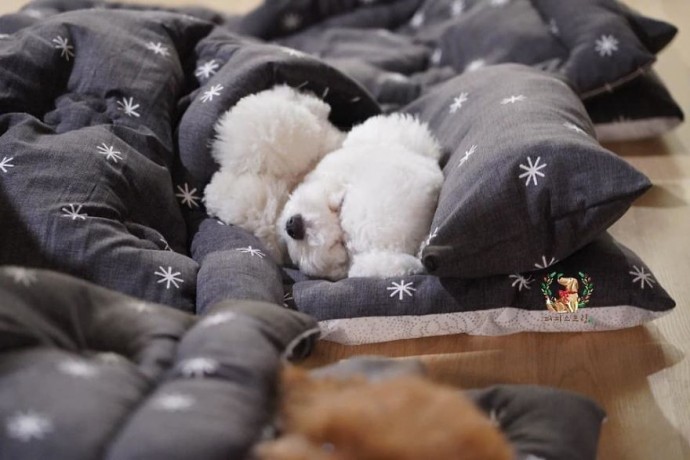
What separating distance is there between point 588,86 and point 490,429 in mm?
1088

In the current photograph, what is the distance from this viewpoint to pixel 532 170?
43.0 inches

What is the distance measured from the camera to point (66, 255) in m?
1.09

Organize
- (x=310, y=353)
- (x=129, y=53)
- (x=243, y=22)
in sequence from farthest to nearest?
(x=243, y=22) < (x=129, y=53) < (x=310, y=353)

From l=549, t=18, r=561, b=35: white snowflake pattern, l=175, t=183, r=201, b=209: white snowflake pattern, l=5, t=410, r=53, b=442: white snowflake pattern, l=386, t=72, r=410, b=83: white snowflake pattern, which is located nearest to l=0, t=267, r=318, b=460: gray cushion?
l=5, t=410, r=53, b=442: white snowflake pattern

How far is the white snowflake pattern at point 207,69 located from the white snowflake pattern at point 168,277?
1.60 feet

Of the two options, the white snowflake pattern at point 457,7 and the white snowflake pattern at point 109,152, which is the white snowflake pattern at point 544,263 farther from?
the white snowflake pattern at point 457,7

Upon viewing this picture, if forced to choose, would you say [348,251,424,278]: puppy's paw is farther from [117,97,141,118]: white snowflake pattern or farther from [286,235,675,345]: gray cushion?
[117,97,141,118]: white snowflake pattern

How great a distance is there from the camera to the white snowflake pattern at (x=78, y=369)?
0.78m

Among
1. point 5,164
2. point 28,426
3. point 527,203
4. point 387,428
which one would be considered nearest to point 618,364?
point 527,203

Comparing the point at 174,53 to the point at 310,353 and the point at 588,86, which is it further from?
the point at 588,86

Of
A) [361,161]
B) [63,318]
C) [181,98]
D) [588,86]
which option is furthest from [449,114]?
[63,318]

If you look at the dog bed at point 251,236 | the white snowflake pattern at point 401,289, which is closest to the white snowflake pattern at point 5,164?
the dog bed at point 251,236

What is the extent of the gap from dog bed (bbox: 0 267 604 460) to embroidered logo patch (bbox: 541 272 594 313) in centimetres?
23

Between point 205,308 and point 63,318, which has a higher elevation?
point 63,318
